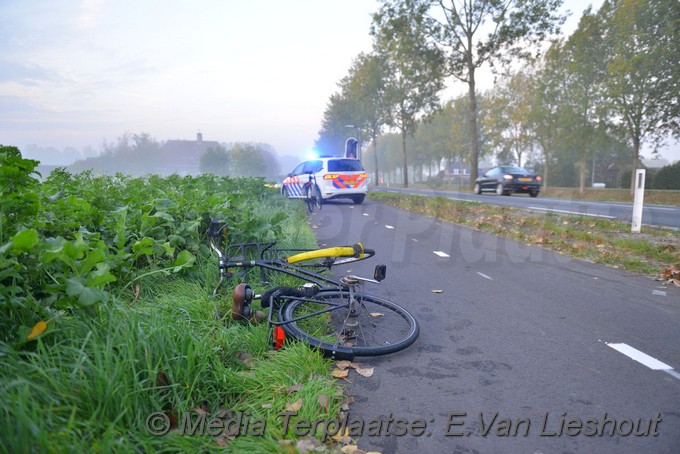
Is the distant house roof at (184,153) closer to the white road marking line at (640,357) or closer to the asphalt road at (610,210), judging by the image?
the asphalt road at (610,210)

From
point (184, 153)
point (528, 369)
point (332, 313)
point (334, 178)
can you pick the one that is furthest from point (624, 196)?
point (184, 153)

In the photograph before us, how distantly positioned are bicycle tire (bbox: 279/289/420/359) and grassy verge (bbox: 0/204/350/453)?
0.25 metres

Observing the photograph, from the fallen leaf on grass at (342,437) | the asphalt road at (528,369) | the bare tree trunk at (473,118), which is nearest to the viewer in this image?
the fallen leaf on grass at (342,437)

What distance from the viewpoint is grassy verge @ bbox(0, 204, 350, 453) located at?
184 centimetres

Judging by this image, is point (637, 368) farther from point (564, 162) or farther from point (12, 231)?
point (564, 162)

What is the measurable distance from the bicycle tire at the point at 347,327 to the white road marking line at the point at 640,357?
5.46 ft

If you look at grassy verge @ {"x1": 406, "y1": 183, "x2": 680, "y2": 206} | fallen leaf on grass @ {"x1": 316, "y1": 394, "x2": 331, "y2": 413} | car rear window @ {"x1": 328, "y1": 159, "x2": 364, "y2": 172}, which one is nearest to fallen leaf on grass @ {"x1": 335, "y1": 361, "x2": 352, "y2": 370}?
fallen leaf on grass @ {"x1": 316, "y1": 394, "x2": 331, "y2": 413}

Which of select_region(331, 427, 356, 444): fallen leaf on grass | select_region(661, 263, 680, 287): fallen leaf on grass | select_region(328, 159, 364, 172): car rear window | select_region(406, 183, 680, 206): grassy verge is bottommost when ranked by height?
select_region(406, 183, 680, 206): grassy verge

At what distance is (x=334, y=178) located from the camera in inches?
688

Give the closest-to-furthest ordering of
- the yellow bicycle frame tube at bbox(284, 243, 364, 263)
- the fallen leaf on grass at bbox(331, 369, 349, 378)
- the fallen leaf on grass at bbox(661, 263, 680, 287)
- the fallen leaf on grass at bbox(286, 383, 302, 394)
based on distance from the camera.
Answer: the fallen leaf on grass at bbox(286, 383, 302, 394), the fallen leaf on grass at bbox(331, 369, 349, 378), the yellow bicycle frame tube at bbox(284, 243, 364, 263), the fallen leaf on grass at bbox(661, 263, 680, 287)

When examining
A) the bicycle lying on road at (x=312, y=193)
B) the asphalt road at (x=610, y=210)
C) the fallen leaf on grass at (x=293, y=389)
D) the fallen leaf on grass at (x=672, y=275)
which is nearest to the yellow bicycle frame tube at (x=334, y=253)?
the fallen leaf on grass at (x=293, y=389)

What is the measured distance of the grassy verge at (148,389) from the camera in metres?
1.84

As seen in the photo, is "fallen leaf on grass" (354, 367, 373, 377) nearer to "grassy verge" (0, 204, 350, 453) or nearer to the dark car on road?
"grassy verge" (0, 204, 350, 453)

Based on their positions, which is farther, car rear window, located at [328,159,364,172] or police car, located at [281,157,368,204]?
car rear window, located at [328,159,364,172]
